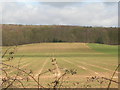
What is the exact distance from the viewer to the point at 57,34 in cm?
15250

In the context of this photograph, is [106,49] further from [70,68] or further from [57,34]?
[70,68]

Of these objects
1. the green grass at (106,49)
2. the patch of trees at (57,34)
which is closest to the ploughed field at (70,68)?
the green grass at (106,49)

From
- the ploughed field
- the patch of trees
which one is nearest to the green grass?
the ploughed field

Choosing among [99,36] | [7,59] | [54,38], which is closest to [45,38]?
[54,38]

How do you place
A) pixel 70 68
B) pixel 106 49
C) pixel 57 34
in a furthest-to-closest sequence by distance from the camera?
pixel 57 34 → pixel 106 49 → pixel 70 68

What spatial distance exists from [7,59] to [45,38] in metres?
145

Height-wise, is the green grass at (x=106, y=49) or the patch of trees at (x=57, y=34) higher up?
the patch of trees at (x=57, y=34)

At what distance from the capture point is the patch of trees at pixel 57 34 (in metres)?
144

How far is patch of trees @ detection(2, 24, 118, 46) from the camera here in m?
144

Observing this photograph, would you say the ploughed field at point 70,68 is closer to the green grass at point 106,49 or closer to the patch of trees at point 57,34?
the green grass at point 106,49

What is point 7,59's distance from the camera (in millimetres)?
2473

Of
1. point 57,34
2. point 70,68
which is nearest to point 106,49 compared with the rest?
point 57,34

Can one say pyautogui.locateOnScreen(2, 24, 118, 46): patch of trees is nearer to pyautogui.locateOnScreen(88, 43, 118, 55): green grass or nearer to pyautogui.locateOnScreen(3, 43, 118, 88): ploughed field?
pyautogui.locateOnScreen(88, 43, 118, 55): green grass

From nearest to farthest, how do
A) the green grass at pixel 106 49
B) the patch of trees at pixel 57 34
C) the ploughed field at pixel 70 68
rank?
the ploughed field at pixel 70 68 < the green grass at pixel 106 49 < the patch of trees at pixel 57 34
